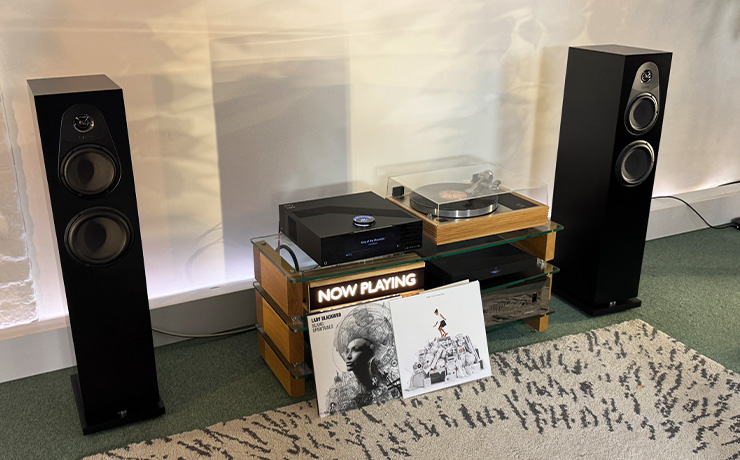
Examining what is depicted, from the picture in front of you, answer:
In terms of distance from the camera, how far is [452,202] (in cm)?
223

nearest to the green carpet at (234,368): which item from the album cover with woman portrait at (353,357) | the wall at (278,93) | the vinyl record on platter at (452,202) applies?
the album cover with woman portrait at (353,357)

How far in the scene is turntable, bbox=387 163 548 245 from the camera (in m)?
2.20

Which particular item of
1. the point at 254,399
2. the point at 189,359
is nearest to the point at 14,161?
the point at 189,359

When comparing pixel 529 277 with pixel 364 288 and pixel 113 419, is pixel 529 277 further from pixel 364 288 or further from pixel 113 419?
pixel 113 419

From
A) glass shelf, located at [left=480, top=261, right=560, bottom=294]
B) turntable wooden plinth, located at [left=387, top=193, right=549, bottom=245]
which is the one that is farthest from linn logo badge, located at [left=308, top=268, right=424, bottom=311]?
glass shelf, located at [left=480, top=261, right=560, bottom=294]

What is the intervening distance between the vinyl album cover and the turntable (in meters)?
0.18

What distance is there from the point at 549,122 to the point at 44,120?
6.55 feet

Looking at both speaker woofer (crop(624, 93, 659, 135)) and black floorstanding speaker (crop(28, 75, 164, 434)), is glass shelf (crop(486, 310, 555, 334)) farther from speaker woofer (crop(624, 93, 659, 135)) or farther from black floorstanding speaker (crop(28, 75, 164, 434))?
black floorstanding speaker (crop(28, 75, 164, 434))

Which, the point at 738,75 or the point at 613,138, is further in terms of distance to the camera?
the point at 738,75

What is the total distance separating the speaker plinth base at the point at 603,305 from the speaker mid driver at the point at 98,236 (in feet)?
5.44

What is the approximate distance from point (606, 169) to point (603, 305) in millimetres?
531

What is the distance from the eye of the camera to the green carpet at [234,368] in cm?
192

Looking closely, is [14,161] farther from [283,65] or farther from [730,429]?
[730,429]

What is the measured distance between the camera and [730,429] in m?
1.96
